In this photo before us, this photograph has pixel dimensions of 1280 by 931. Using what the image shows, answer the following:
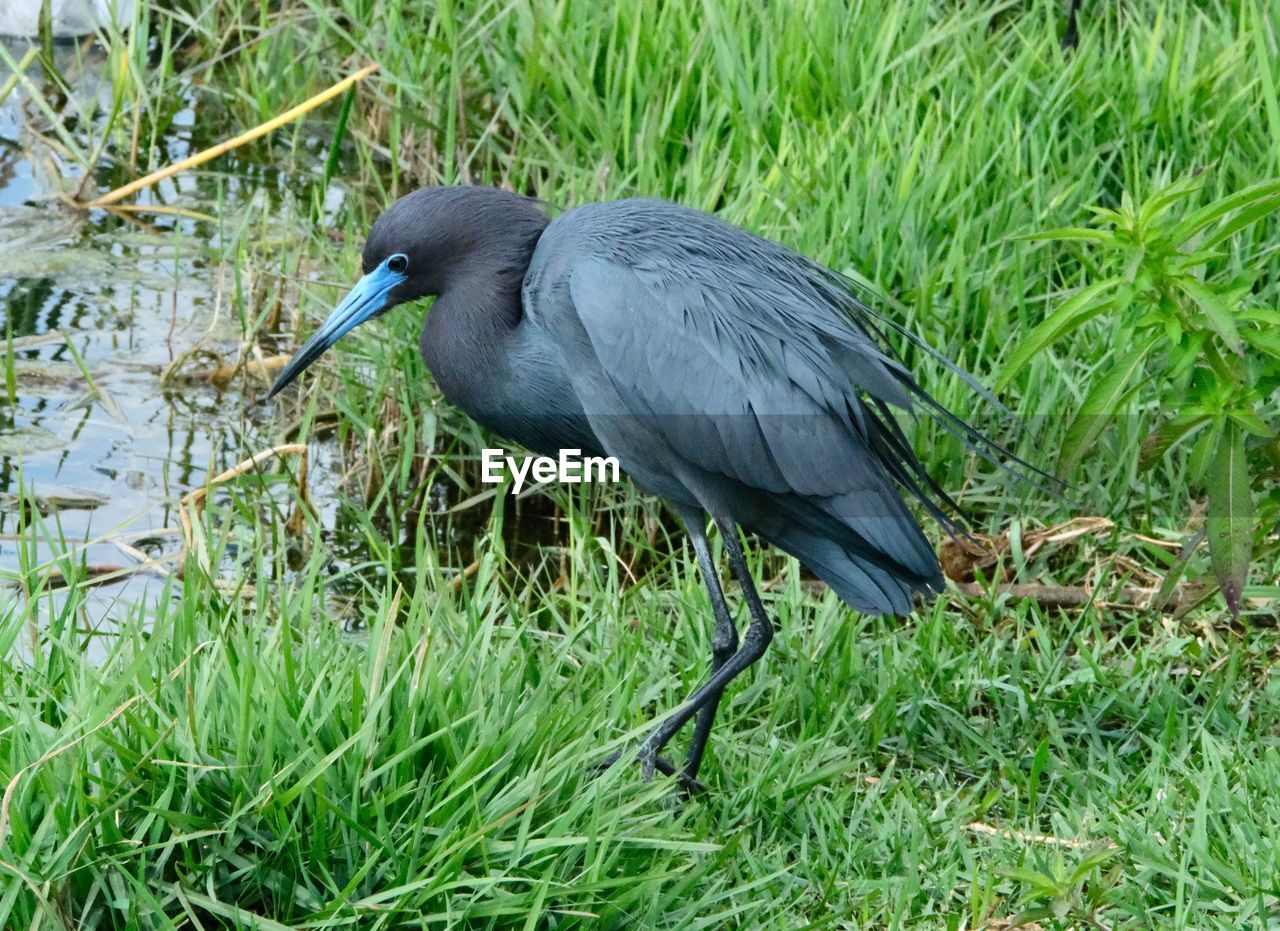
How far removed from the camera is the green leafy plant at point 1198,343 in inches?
113

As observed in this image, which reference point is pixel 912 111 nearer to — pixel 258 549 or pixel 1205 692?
pixel 1205 692

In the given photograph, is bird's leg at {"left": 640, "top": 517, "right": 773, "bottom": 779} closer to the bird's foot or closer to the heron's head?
the bird's foot

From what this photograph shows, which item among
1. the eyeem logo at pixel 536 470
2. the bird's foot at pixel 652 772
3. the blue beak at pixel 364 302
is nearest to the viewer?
the bird's foot at pixel 652 772

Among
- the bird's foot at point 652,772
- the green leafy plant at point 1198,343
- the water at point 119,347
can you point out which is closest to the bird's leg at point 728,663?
the bird's foot at point 652,772

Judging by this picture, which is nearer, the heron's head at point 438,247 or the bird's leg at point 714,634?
the bird's leg at point 714,634

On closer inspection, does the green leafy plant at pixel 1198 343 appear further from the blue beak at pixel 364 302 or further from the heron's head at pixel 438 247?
the blue beak at pixel 364 302

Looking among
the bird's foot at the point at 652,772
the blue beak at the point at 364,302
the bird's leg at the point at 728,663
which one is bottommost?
the bird's foot at the point at 652,772

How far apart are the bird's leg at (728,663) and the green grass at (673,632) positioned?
0.08m

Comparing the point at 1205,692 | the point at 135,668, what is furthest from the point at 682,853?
the point at 1205,692

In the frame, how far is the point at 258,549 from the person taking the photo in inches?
116

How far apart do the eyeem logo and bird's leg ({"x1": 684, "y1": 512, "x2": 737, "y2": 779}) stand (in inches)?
28.1

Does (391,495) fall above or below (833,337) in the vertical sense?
below

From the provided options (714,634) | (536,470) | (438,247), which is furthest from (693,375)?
(536,470)

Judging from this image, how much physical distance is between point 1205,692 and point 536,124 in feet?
8.52
